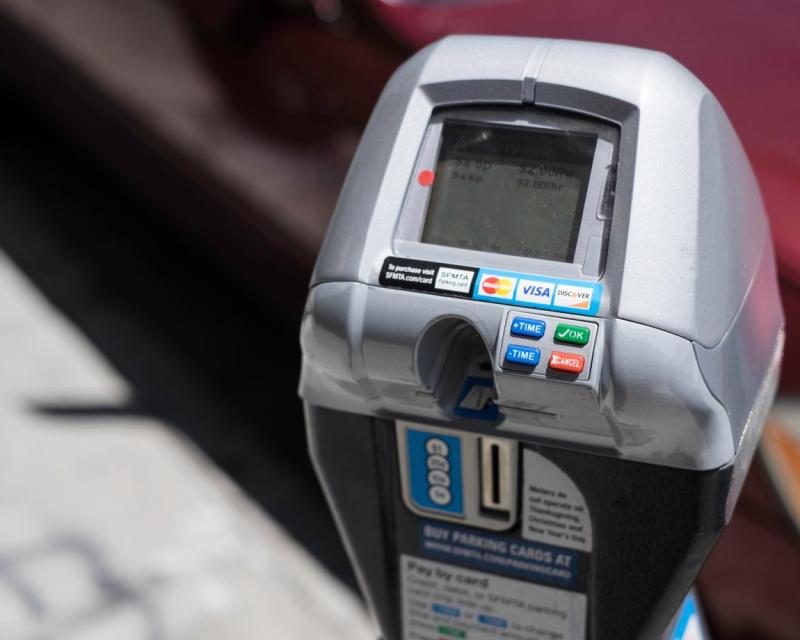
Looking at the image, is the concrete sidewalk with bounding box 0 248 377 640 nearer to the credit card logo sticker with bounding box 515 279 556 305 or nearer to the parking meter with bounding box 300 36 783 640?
the parking meter with bounding box 300 36 783 640

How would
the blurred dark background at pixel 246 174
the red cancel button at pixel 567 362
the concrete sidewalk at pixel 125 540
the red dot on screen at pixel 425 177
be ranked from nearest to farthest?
the red cancel button at pixel 567 362 < the red dot on screen at pixel 425 177 < the blurred dark background at pixel 246 174 < the concrete sidewalk at pixel 125 540

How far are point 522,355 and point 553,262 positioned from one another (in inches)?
3.9

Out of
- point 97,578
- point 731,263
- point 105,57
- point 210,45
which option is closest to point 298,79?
point 210,45

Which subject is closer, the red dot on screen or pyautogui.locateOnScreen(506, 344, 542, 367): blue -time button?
pyautogui.locateOnScreen(506, 344, 542, 367): blue -time button

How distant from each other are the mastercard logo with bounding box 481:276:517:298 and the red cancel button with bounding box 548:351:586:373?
0.07m

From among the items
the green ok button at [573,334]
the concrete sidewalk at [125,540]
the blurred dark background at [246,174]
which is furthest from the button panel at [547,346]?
the concrete sidewalk at [125,540]

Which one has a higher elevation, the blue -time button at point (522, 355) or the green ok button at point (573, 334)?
the green ok button at point (573, 334)

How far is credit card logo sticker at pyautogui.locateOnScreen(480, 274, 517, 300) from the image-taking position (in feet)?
3.43

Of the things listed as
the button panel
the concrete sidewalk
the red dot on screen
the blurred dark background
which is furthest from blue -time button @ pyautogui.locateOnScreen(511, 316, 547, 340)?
the concrete sidewalk

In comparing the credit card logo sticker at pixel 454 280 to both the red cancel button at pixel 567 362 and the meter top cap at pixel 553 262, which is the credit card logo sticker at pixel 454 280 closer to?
the meter top cap at pixel 553 262

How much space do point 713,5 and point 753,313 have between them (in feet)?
3.63

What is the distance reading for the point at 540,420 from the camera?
3.56 feet

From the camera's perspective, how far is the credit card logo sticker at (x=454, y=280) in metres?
1.06

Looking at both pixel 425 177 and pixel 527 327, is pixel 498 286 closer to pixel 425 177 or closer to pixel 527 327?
pixel 527 327
